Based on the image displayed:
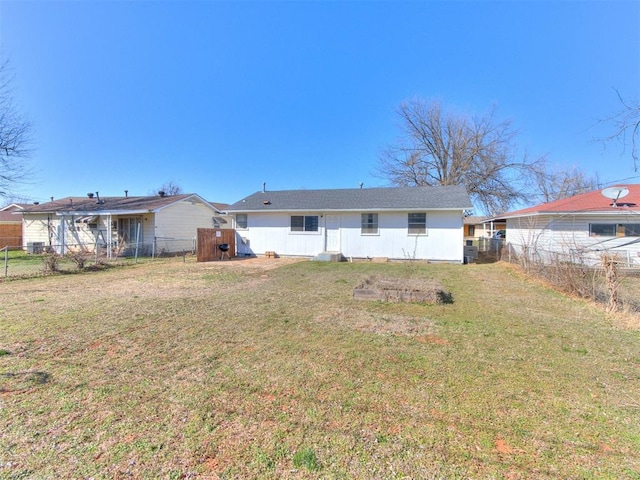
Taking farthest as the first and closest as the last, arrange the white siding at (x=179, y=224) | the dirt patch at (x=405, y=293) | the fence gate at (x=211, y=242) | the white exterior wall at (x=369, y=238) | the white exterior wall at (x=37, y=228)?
1. the white exterior wall at (x=37, y=228)
2. the white siding at (x=179, y=224)
3. the fence gate at (x=211, y=242)
4. the white exterior wall at (x=369, y=238)
5. the dirt patch at (x=405, y=293)

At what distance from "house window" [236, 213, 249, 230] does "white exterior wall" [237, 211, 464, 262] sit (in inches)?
8.6

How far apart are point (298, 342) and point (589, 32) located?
42.2 feet

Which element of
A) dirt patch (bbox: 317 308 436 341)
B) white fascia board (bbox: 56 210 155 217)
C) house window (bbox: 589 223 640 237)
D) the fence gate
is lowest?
dirt patch (bbox: 317 308 436 341)

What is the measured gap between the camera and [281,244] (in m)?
16.8

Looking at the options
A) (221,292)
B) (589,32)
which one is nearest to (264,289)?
(221,292)

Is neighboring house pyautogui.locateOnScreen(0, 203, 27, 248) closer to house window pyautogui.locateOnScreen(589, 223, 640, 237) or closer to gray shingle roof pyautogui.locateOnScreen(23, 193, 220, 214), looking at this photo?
gray shingle roof pyautogui.locateOnScreen(23, 193, 220, 214)

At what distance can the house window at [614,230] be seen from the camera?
12430mm

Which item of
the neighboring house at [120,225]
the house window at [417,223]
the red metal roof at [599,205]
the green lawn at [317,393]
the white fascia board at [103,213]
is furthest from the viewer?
the neighboring house at [120,225]

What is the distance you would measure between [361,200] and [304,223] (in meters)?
3.30

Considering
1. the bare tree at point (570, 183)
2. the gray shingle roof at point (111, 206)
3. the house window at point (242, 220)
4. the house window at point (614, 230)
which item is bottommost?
the house window at point (614, 230)

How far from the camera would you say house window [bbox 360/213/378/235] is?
1537 centimetres

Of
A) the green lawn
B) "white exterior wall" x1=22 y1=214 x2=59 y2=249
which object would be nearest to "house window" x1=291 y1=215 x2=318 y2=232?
the green lawn

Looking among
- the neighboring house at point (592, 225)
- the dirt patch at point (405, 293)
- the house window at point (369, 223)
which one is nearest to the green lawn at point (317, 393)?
the dirt patch at point (405, 293)

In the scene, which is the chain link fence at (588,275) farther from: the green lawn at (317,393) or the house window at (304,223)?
the house window at (304,223)
